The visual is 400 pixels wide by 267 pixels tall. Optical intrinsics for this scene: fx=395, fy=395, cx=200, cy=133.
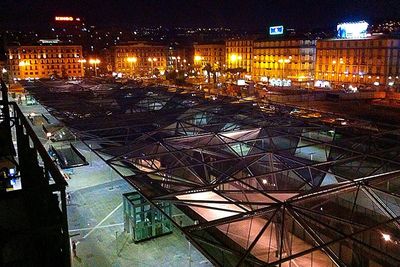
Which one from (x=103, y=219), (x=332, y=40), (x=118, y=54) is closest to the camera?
(x=103, y=219)

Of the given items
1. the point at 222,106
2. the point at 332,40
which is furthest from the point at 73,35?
the point at 222,106

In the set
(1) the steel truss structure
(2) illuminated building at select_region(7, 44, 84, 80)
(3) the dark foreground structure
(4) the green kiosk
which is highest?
(2) illuminated building at select_region(7, 44, 84, 80)

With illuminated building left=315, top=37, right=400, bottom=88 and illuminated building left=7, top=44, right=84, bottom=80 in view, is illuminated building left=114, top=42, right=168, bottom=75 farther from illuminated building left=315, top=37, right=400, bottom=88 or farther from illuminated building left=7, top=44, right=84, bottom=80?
illuminated building left=315, top=37, right=400, bottom=88

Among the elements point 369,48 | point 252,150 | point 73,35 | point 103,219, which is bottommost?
point 103,219

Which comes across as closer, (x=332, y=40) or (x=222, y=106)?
(x=222, y=106)

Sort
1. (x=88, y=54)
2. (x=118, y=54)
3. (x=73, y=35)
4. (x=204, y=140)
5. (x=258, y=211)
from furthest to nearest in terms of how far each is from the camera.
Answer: (x=73, y=35)
(x=88, y=54)
(x=118, y=54)
(x=204, y=140)
(x=258, y=211)

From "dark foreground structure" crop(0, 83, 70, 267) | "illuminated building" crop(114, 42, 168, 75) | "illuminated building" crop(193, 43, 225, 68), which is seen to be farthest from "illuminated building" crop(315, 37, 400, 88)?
"dark foreground structure" crop(0, 83, 70, 267)

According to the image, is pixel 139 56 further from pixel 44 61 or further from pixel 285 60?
pixel 285 60

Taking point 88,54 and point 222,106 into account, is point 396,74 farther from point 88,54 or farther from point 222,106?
point 88,54
